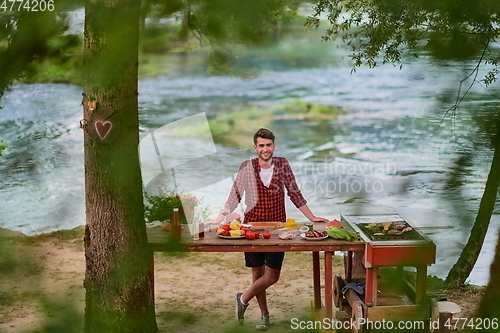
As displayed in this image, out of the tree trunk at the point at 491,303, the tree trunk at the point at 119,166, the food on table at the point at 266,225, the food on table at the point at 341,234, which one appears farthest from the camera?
the food on table at the point at 266,225

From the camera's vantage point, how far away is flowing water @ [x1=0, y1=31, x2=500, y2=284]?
83 cm

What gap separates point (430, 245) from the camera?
79cm

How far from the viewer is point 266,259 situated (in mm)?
4238

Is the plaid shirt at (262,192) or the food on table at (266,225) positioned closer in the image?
the food on table at (266,225)

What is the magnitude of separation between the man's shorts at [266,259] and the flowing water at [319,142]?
56 centimetres

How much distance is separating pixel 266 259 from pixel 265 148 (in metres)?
0.76

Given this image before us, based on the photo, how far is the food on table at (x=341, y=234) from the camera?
3783mm

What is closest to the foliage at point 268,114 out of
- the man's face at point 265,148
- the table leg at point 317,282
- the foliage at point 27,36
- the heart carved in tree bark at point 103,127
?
the table leg at point 317,282

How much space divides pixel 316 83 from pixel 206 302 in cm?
1263

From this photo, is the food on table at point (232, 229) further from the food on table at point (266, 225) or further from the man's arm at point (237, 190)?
the man's arm at point (237, 190)

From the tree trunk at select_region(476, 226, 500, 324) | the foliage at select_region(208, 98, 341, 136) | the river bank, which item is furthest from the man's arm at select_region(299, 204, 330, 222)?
the foliage at select_region(208, 98, 341, 136)

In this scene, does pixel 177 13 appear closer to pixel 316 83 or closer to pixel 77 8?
pixel 77 8

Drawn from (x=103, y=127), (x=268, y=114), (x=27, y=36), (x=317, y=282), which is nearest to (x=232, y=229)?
(x=317, y=282)

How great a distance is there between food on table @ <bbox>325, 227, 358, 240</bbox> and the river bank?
49 cm
